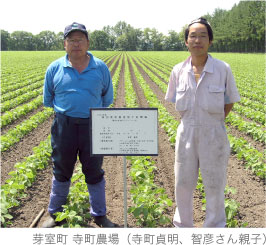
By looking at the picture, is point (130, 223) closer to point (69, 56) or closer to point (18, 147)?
point (69, 56)

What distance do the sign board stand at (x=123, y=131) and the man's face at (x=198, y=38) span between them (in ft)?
2.27

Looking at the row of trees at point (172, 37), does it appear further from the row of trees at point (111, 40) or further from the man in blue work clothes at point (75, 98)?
the man in blue work clothes at point (75, 98)

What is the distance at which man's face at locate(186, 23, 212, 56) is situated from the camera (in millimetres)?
2613

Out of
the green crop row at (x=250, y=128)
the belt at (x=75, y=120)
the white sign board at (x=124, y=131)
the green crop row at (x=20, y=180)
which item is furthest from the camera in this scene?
the green crop row at (x=250, y=128)

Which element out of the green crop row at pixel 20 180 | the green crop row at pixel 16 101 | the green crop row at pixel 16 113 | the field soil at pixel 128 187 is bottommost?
the field soil at pixel 128 187

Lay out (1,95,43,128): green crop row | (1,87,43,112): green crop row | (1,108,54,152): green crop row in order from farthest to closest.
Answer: (1,87,43,112): green crop row, (1,95,43,128): green crop row, (1,108,54,152): green crop row

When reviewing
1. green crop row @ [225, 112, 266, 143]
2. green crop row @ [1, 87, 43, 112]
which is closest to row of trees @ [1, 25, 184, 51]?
green crop row @ [1, 87, 43, 112]

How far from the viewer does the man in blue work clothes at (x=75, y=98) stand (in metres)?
3.03

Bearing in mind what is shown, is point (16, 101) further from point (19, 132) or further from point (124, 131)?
point (124, 131)

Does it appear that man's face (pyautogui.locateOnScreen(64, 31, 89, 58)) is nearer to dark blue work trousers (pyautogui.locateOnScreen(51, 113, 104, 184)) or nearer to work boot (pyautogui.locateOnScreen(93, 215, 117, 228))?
dark blue work trousers (pyautogui.locateOnScreen(51, 113, 104, 184))

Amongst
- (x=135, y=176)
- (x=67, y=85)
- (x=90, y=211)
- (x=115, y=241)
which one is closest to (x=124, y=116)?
(x=67, y=85)

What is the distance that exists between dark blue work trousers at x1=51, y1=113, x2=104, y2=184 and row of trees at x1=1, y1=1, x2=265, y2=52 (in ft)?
219

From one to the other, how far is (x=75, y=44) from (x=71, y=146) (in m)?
1.09

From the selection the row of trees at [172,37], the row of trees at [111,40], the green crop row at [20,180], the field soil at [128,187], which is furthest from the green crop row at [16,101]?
the row of trees at [111,40]
